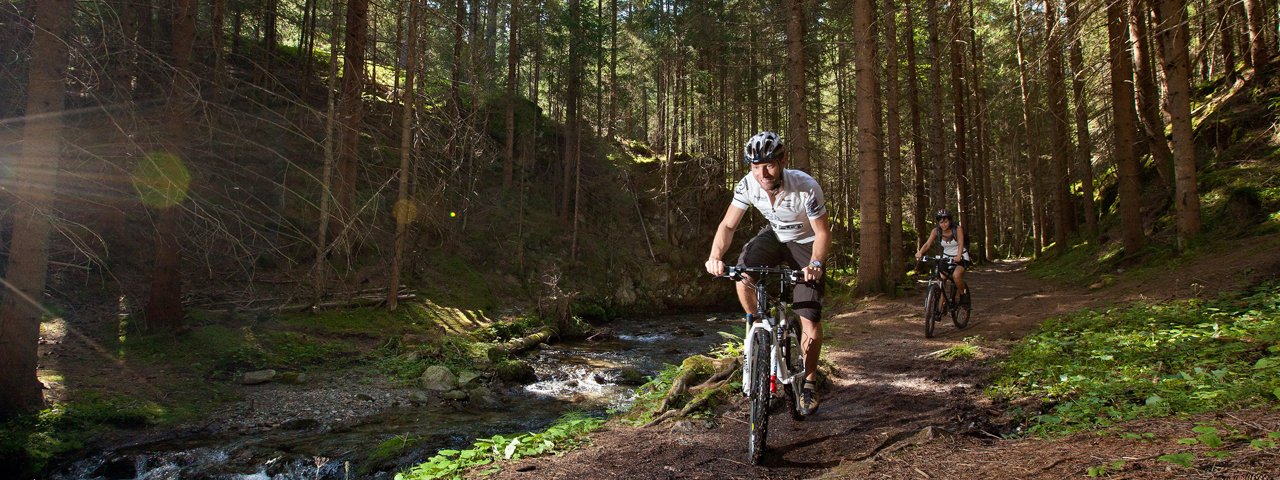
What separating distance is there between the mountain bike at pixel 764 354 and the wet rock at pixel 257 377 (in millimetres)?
9125

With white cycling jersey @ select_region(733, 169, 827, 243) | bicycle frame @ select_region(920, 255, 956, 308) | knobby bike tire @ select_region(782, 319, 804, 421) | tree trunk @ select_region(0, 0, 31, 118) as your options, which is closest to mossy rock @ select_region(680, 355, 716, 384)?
knobby bike tire @ select_region(782, 319, 804, 421)

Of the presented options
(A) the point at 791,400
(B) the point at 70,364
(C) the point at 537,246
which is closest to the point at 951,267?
(A) the point at 791,400

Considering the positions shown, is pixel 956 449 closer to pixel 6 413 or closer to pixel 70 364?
pixel 6 413

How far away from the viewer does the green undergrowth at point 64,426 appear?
6.67m

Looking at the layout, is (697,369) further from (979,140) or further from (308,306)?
(979,140)

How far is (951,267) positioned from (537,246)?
19601 millimetres

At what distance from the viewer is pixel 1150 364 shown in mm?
5070

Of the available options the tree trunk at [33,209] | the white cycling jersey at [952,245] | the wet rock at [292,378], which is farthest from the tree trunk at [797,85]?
the tree trunk at [33,209]

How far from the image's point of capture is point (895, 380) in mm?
6305

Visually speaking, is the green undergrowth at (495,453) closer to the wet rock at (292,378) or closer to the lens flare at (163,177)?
the lens flare at (163,177)

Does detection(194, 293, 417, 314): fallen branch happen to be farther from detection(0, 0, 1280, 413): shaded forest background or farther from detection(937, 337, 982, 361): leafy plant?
detection(937, 337, 982, 361): leafy plant

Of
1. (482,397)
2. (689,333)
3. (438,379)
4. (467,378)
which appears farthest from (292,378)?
(689,333)

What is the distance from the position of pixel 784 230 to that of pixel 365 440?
6311mm

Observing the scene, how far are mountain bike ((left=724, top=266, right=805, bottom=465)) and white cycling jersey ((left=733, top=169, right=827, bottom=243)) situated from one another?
41 centimetres
